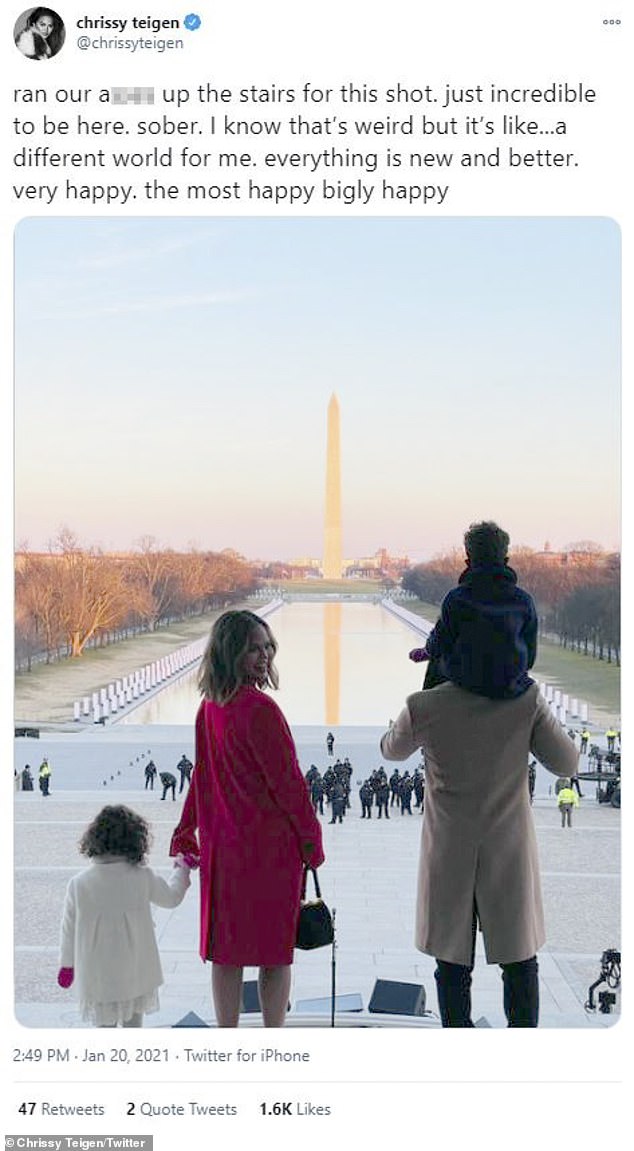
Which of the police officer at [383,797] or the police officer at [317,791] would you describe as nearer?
the police officer at [383,797]

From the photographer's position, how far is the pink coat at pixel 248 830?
8.46 feet

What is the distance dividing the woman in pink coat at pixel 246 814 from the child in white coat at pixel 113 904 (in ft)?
0.32

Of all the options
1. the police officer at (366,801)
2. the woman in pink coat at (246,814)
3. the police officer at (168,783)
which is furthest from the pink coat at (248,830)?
the police officer at (168,783)

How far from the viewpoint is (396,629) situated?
31938 mm

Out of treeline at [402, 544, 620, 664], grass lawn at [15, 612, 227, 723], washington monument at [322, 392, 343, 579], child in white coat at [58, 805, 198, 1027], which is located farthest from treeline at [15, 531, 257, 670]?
washington monument at [322, 392, 343, 579]

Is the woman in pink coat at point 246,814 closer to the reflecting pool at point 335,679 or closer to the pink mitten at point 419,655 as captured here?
the pink mitten at point 419,655

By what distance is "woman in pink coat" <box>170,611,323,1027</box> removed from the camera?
2.55 meters

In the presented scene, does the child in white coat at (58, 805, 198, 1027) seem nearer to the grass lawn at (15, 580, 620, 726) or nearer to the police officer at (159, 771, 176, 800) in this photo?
the police officer at (159, 771, 176, 800)

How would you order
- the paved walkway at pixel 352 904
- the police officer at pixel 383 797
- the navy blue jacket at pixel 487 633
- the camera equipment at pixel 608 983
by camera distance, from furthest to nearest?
the police officer at pixel 383 797
the paved walkway at pixel 352 904
the camera equipment at pixel 608 983
the navy blue jacket at pixel 487 633
